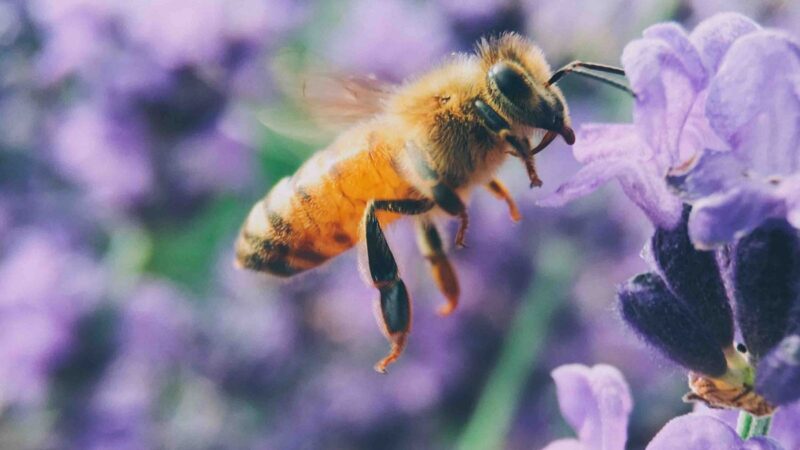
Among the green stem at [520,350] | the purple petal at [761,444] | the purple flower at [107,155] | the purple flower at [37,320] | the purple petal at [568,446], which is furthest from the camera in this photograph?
the purple flower at [107,155]

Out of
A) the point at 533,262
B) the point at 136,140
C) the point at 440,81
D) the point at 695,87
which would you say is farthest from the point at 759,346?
the point at 136,140

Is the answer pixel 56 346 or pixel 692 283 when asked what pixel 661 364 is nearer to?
pixel 692 283

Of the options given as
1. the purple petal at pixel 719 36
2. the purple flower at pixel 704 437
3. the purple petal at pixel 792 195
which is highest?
the purple petal at pixel 719 36

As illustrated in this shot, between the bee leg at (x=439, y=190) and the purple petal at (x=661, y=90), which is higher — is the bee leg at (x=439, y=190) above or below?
above

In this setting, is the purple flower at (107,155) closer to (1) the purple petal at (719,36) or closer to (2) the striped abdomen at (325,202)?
(2) the striped abdomen at (325,202)

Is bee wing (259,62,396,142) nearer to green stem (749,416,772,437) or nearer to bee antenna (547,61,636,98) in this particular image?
bee antenna (547,61,636,98)

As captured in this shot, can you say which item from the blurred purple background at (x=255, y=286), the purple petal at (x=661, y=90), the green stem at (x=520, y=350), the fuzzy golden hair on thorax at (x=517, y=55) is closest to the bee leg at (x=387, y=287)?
the fuzzy golden hair on thorax at (x=517, y=55)

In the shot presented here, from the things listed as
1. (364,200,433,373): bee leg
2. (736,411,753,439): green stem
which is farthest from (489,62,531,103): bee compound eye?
(736,411,753,439): green stem

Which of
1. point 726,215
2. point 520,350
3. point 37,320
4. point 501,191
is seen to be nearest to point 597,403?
point 726,215
